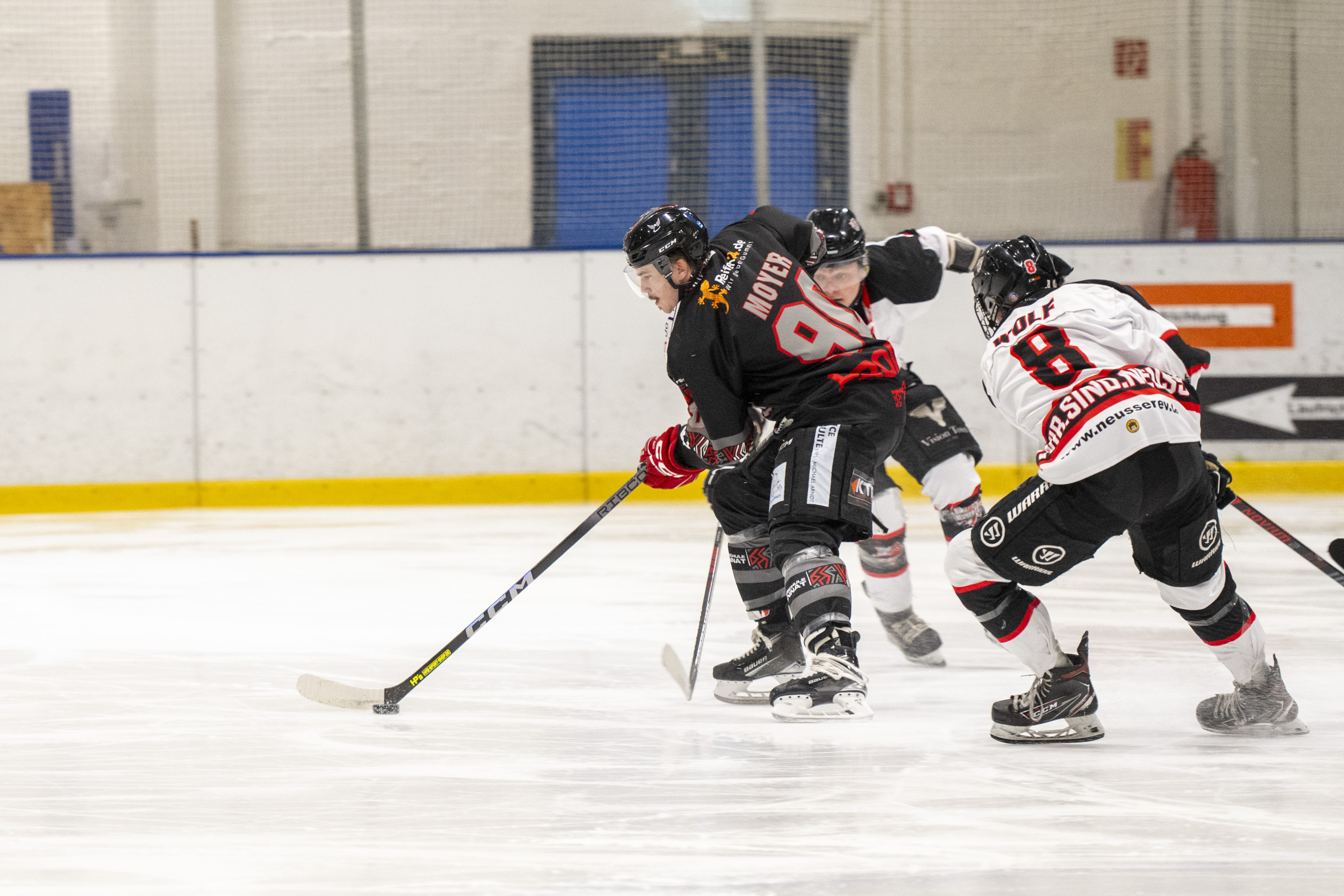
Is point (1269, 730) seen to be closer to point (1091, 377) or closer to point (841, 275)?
point (1091, 377)

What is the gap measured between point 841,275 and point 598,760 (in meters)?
1.36

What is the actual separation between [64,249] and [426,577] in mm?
3862

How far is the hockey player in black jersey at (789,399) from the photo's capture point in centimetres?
261

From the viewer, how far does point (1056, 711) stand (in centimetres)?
244

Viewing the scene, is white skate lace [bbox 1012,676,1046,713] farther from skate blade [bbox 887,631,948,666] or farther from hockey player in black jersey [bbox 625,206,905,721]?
skate blade [bbox 887,631,948,666]

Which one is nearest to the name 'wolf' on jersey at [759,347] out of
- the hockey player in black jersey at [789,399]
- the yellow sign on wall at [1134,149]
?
the hockey player in black jersey at [789,399]

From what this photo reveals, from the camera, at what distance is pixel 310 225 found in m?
7.70

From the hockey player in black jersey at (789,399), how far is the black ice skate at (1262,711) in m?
0.66

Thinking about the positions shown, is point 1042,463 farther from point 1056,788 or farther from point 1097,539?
point 1056,788

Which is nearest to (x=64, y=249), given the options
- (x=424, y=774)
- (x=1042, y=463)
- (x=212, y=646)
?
(x=212, y=646)

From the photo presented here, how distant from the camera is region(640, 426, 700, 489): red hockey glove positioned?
9.52ft

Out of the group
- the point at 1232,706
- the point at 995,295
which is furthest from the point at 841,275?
the point at 1232,706

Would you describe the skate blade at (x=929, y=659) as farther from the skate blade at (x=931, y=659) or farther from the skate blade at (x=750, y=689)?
the skate blade at (x=750, y=689)

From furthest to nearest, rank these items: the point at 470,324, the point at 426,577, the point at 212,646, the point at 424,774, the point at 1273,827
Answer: the point at 470,324 → the point at 426,577 → the point at 212,646 → the point at 424,774 → the point at 1273,827
